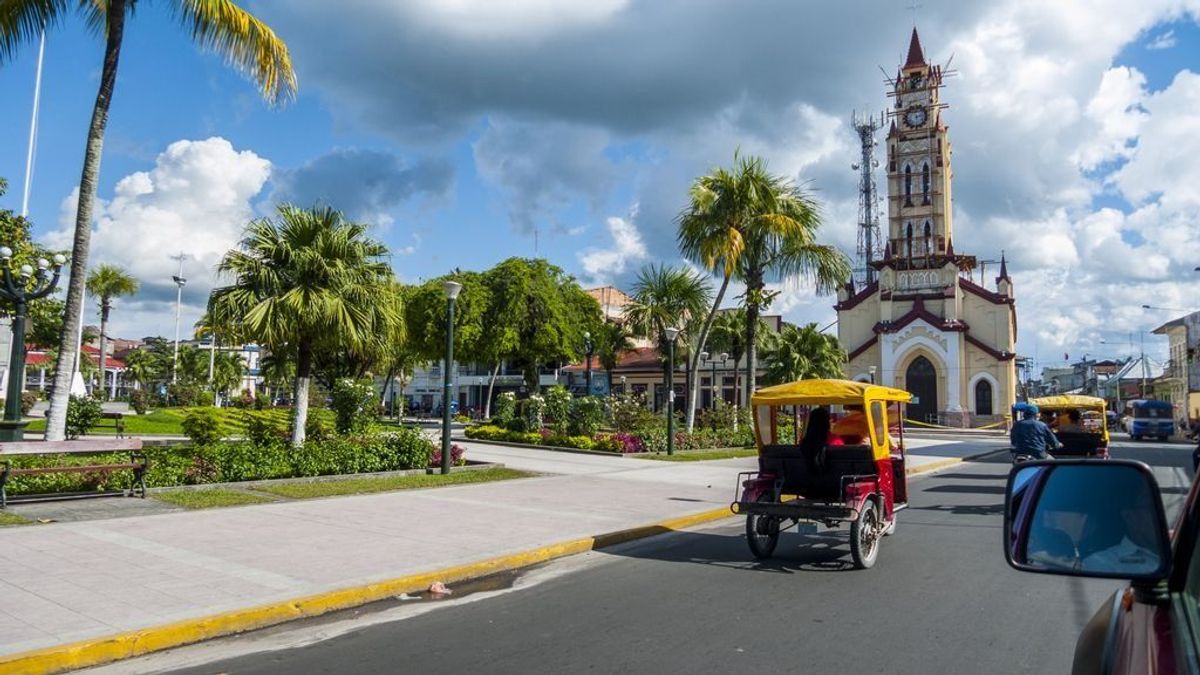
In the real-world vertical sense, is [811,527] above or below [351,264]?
below

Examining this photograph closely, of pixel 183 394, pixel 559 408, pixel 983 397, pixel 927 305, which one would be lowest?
pixel 559 408

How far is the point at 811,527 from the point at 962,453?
80.3ft

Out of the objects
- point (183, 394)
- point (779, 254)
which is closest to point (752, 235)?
point (779, 254)

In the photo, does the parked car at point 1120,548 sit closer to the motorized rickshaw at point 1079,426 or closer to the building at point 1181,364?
the motorized rickshaw at point 1079,426

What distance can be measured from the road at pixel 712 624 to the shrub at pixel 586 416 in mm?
16926

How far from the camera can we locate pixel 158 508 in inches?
438

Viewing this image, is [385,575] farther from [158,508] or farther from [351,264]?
[351,264]

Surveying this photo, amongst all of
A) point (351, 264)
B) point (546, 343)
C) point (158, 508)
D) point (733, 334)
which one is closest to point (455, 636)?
point (158, 508)

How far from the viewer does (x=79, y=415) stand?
18.0 m

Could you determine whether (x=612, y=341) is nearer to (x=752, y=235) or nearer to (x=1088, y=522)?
(x=752, y=235)

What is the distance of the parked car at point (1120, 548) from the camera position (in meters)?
1.67

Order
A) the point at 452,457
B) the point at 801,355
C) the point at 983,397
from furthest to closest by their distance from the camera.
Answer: the point at 983,397
the point at 801,355
the point at 452,457

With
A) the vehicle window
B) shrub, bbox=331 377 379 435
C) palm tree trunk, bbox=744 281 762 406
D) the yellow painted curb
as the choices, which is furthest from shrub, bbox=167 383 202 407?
the vehicle window

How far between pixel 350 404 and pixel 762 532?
11.7 meters
